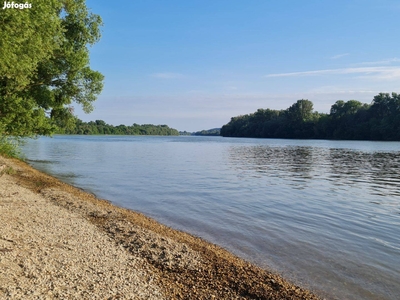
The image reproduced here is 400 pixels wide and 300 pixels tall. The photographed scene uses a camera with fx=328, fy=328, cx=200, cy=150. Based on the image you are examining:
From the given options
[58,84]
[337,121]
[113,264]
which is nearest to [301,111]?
[337,121]

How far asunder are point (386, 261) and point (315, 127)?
146 m

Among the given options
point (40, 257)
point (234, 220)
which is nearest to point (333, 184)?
point (234, 220)

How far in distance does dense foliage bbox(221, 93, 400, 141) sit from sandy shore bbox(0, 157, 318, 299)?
124 m

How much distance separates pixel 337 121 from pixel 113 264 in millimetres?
144671

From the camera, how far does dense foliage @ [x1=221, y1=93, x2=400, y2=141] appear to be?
4655 inches

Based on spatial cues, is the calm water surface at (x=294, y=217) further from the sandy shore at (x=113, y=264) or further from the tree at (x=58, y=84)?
the tree at (x=58, y=84)

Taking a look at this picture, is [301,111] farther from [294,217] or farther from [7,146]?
[294,217]

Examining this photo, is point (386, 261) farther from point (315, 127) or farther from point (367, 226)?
point (315, 127)

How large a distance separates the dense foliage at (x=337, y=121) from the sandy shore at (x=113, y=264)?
124 m

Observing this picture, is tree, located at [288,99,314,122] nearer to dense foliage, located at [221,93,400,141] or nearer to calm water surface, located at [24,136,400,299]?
dense foliage, located at [221,93,400,141]

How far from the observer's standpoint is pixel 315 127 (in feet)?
485

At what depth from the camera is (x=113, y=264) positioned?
24.8ft
